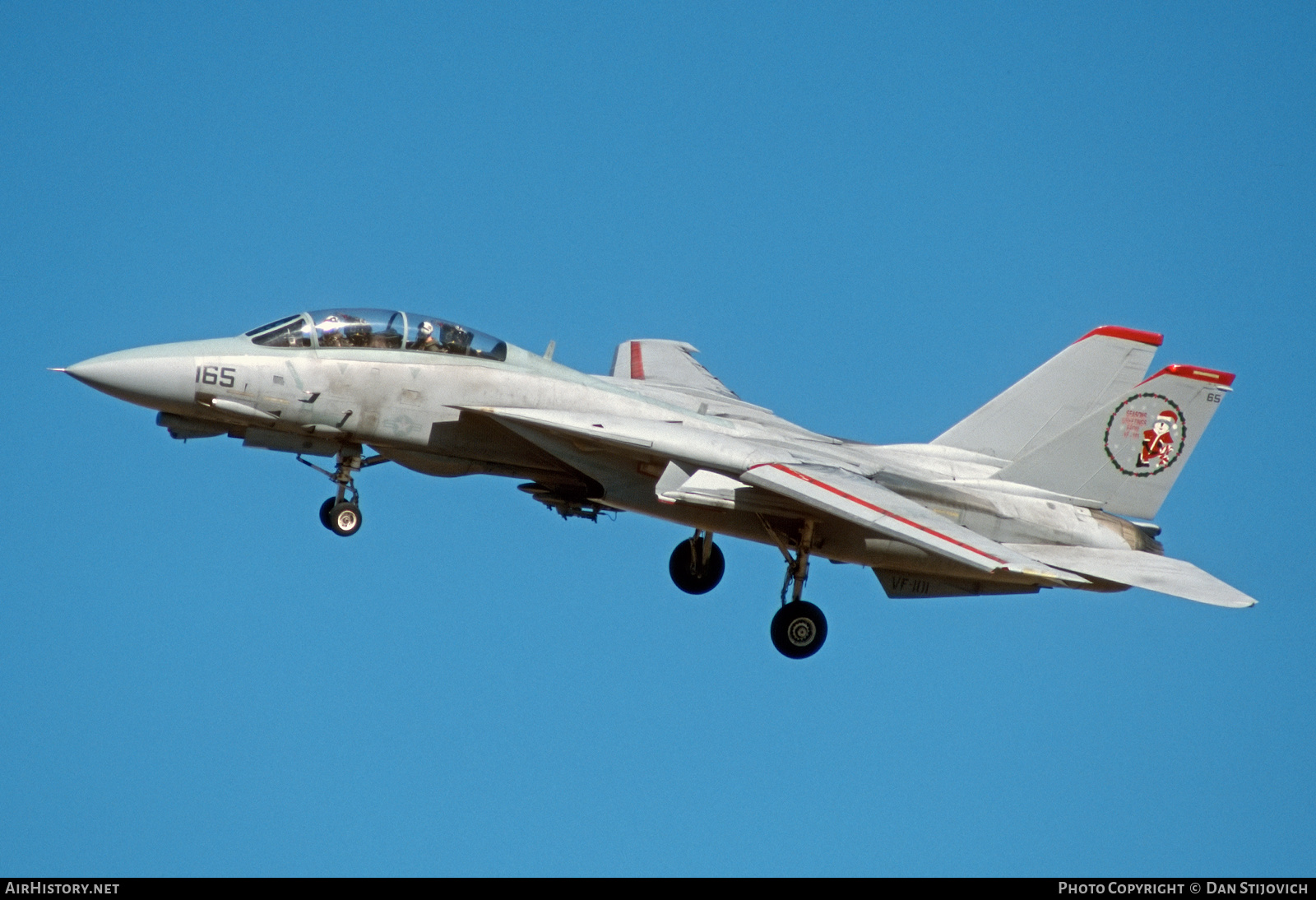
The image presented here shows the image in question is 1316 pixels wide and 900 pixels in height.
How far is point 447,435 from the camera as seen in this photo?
722 inches

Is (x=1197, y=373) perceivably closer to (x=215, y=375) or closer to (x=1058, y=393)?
(x=1058, y=393)

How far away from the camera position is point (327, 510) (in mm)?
18250

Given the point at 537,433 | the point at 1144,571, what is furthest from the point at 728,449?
the point at 1144,571

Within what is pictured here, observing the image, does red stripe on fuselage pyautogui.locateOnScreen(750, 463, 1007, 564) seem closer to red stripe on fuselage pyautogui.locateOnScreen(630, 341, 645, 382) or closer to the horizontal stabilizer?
the horizontal stabilizer

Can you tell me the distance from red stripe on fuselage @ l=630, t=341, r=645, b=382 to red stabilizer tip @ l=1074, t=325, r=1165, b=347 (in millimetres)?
6894

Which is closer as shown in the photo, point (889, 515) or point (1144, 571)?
point (889, 515)

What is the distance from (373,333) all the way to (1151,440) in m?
10.1

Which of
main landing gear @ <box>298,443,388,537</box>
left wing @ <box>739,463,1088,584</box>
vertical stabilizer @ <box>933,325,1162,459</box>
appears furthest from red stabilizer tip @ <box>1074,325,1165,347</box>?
main landing gear @ <box>298,443,388,537</box>

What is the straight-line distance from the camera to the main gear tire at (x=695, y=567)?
20953mm

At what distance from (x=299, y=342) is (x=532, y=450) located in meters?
3.05

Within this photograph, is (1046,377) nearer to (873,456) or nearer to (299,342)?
(873,456)
